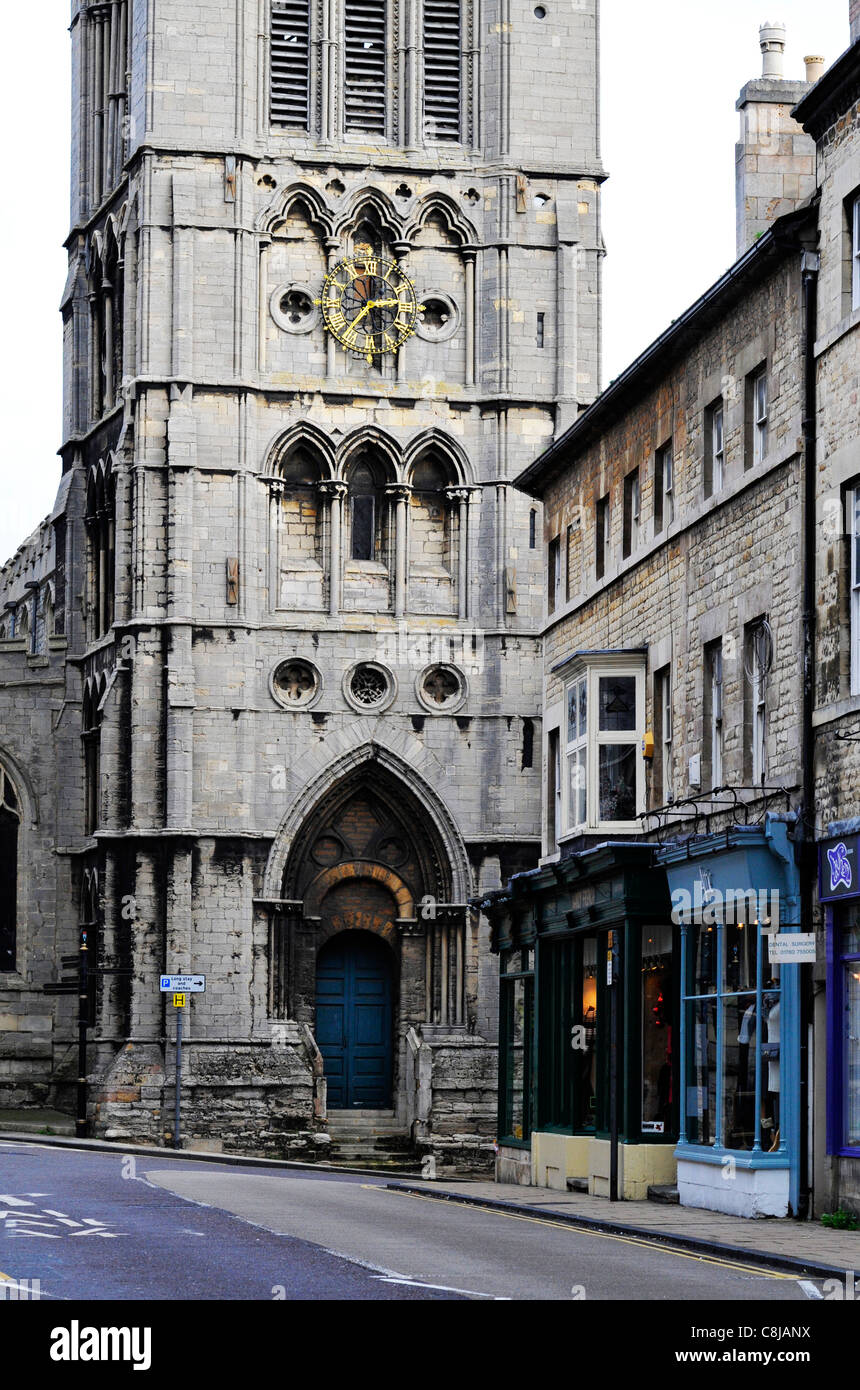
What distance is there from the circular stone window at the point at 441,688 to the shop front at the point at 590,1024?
13.1 metres

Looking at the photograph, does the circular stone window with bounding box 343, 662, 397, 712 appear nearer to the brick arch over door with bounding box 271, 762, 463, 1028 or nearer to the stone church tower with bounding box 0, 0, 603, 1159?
the stone church tower with bounding box 0, 0, 603, 1159

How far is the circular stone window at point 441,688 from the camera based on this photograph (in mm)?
49844

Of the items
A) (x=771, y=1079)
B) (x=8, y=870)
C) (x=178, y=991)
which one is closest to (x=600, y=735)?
(x=771, y=1079)

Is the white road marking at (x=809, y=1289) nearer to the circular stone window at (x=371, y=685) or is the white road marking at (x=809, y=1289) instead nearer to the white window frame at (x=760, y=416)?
the white window frame at (x=760, y=416)

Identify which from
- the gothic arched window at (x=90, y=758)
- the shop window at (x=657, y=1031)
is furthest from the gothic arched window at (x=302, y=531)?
the shop window at (x=657, y=1031)

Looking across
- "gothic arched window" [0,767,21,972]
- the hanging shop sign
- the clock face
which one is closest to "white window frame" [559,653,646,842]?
the hanging shop sign

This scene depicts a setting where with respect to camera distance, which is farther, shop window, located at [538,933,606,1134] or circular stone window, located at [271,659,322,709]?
circular stone window, located at [271,659,322,709]

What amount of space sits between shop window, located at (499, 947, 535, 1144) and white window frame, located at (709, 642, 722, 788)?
7.41 metres

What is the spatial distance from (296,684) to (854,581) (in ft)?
88.5

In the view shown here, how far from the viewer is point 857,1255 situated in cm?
1891

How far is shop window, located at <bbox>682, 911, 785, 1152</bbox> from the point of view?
24.8 meters

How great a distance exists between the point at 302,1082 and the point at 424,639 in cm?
927
